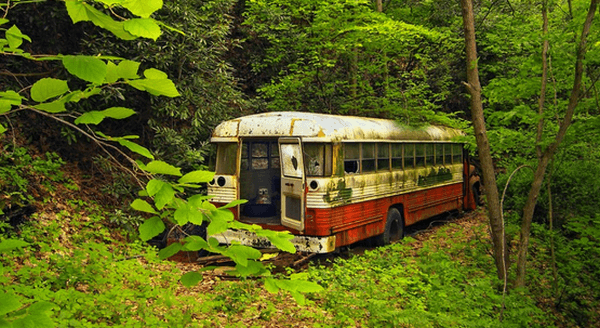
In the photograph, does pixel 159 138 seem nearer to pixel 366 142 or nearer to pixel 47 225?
pixel 47 225

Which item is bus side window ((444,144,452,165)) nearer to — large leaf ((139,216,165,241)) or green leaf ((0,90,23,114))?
large leaf ((139,216,165,241))

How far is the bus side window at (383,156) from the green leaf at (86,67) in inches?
338

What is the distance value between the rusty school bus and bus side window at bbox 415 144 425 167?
0.18 metres

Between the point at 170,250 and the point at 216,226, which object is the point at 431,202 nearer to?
the point at 170,250

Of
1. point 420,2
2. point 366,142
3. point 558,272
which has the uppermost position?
point 420,2

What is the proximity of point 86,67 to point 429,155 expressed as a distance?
11365 millimetres

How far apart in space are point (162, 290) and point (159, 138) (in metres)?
5.15

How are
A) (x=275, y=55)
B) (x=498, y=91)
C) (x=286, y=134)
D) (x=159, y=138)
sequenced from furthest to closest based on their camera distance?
(x=275, y=55) < (x=159, y=138) < (x=286, y=134) < (x=498, y=91)

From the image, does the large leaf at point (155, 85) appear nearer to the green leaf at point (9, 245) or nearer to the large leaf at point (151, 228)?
the large leaf at point (151, 228)

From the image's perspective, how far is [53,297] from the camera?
201 inches

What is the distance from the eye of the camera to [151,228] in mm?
1847

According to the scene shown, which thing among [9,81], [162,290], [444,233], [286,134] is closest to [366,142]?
[286,134]

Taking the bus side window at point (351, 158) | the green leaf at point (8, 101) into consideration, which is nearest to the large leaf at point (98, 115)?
the green leaf at point (8, 101)

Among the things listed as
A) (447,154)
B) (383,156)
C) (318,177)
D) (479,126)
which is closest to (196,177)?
(318,177)
